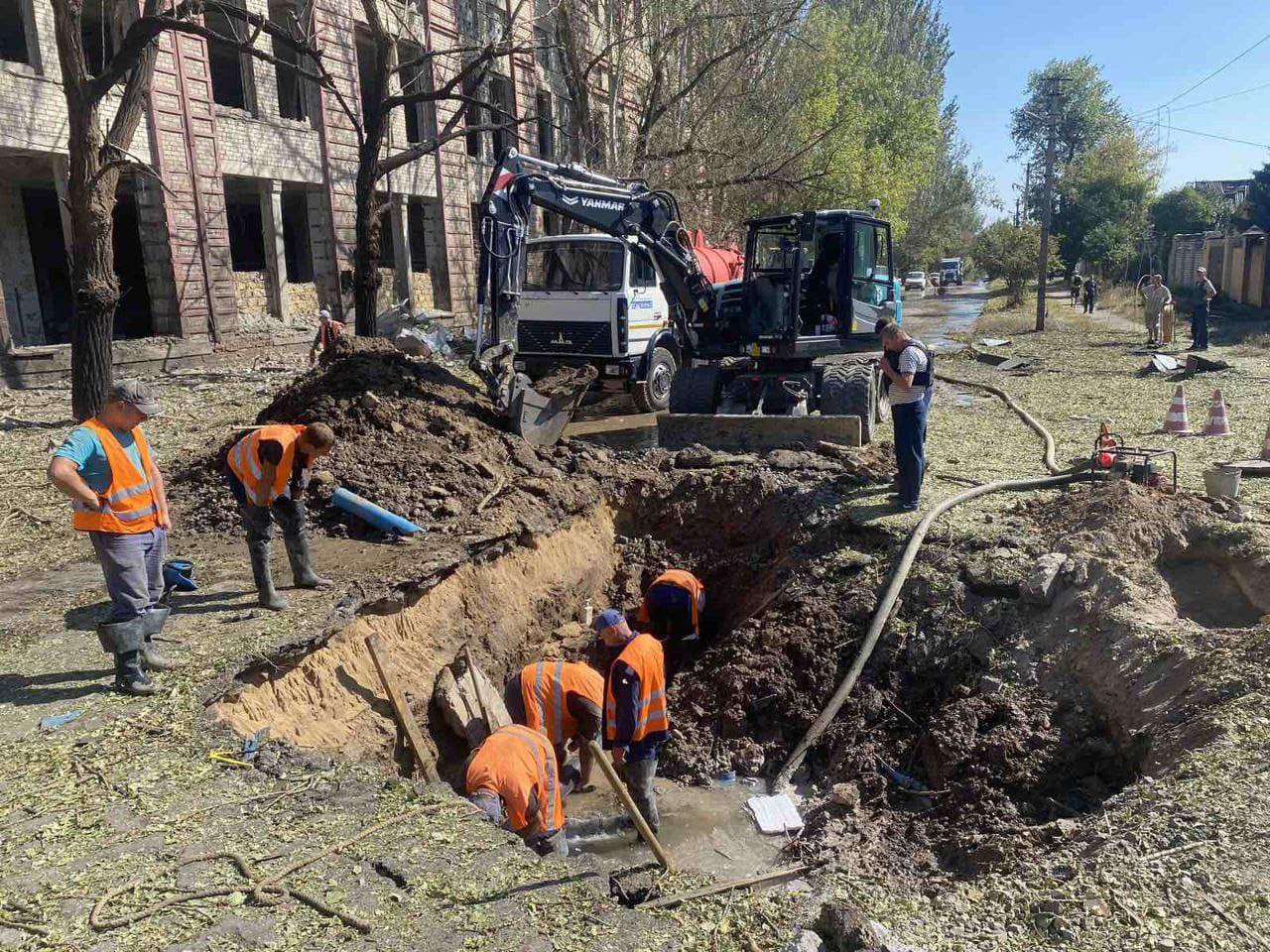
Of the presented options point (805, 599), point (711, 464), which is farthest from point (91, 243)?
point (805, 599)

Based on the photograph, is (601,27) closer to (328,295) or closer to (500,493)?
(328,295)

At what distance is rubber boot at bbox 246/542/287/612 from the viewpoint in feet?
20.8

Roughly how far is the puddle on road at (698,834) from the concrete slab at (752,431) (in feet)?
16.7

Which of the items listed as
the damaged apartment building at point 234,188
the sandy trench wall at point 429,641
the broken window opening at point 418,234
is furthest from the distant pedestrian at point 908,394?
the broken window opening at point 418,234

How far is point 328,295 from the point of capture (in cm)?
1994

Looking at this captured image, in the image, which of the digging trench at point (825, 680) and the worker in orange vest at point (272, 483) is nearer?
the digging trench at point (825, 680)

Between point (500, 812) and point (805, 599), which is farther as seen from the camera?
point (805, 599)

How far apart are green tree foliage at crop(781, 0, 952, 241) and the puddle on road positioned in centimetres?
1704

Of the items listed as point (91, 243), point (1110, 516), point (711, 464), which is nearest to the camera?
point (1110, 516)

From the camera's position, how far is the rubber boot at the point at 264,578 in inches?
249

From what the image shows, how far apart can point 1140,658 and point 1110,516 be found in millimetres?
1962

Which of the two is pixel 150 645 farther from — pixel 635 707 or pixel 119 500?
pixel 635 707

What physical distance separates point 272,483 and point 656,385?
300 inches

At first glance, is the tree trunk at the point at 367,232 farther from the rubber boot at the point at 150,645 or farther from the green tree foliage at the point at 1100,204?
the green tree foliage at the point at 1100,204
